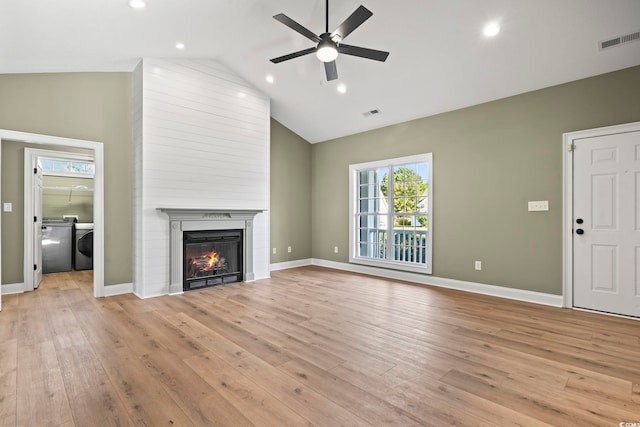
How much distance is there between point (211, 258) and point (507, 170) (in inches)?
186

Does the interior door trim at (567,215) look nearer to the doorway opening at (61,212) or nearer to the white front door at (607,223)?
the white front door at (607,223)

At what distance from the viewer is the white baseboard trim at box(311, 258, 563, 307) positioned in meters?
4.09

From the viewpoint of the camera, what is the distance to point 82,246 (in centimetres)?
608

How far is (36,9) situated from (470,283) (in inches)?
242

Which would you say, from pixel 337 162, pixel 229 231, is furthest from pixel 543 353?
pixel 337 162

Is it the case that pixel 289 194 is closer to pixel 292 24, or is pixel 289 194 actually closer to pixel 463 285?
pixel 463 285

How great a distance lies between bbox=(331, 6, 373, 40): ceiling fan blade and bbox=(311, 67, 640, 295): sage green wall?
269 cm

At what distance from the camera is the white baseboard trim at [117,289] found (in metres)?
4.43

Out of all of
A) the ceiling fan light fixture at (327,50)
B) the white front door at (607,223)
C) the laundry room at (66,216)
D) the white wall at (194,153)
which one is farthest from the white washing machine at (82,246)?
the white front door at (607,223)

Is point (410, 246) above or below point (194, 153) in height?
below

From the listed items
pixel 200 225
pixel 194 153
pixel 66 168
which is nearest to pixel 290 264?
pixel 200 225

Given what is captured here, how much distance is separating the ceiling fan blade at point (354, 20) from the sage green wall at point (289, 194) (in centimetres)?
367

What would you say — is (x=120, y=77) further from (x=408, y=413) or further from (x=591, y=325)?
(x=591, y=325)

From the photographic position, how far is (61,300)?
13.7ft
